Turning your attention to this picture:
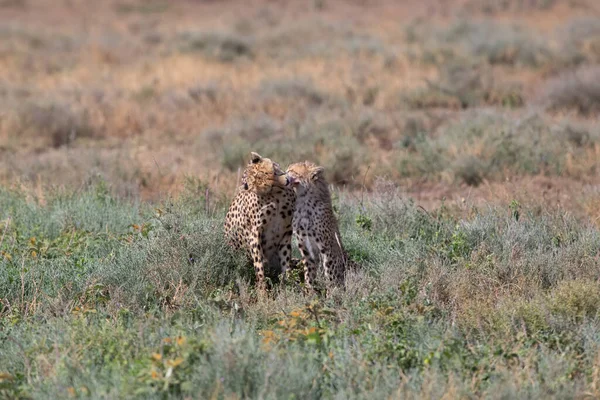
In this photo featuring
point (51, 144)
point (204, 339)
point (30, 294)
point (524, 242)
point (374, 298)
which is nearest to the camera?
point (204, 339)

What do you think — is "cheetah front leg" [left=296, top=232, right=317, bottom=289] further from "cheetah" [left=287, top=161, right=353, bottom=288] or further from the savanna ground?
the savanna ground

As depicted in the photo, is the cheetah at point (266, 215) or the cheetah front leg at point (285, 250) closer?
the cheetah at point (266, 215)

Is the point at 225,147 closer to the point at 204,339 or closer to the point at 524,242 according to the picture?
the point at 524,242

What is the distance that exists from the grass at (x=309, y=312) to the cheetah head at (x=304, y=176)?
0.67 meters

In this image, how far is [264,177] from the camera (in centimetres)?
622

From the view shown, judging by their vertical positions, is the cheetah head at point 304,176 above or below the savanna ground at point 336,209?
above

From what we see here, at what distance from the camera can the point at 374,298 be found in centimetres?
561

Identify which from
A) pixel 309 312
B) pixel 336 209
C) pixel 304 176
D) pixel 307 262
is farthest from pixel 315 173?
pixel 336 209

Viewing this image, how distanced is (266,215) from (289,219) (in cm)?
18

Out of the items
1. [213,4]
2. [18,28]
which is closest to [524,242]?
[18,28]

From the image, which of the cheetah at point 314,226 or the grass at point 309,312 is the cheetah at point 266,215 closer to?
the cheetah at point 314,226

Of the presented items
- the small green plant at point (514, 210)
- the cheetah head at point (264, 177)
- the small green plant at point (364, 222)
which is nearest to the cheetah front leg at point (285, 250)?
the cheetah head at point (264, 177)

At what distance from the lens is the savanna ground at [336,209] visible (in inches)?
186

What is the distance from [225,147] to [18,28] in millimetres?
13852
